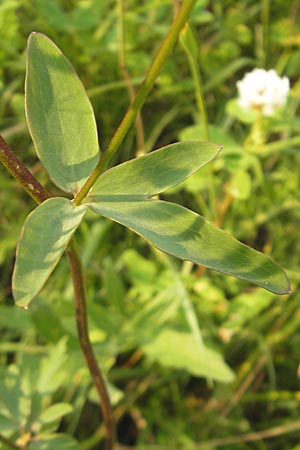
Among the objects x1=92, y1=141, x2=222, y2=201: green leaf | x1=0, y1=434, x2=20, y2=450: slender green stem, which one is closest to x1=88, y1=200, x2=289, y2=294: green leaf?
x1=92, y1=141, x2=222, y2=201: green leaf

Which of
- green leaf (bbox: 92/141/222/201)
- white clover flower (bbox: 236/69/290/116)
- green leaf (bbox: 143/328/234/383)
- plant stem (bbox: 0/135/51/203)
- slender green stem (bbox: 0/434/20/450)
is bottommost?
green leaf (bbox: 143/328/234/383)

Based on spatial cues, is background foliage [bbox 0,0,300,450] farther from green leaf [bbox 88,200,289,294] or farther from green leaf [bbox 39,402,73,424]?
green leaf [bbox 88,200,289,294]

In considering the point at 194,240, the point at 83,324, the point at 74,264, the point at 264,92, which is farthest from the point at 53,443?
the point at 264,92

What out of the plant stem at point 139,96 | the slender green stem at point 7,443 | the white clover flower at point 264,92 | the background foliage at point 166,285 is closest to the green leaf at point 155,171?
the plant stem at point 139,96

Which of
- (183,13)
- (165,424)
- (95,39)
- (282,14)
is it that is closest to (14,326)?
(165,424)

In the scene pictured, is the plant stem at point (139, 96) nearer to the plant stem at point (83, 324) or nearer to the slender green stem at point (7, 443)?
the plant stem at point (83, 324)

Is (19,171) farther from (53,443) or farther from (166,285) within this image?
(166,285)
